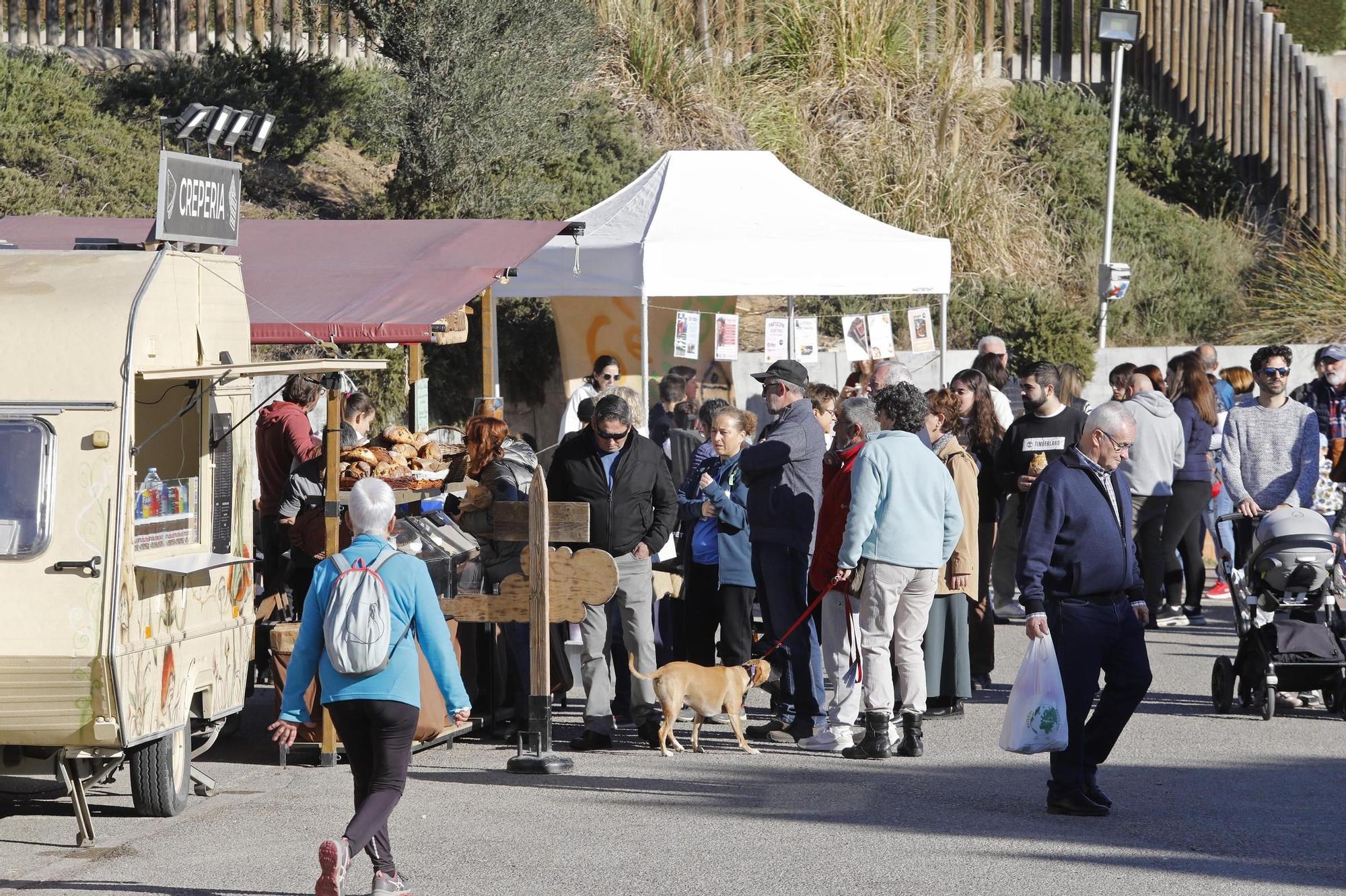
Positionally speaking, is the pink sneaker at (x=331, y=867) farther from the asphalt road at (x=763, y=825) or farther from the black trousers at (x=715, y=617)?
the black trousers at (x=715, y=617)

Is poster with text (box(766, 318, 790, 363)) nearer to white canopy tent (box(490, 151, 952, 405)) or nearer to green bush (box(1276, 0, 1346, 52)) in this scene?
white canopy tent (box(490, 151, 952, 405))

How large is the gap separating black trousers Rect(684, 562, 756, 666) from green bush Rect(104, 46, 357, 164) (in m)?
13.9

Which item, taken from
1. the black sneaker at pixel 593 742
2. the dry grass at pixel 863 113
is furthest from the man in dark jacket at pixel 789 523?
the dry grass at pixel 863 113

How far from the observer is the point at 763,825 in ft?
23.6

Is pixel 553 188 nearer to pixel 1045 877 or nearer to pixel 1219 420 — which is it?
pixel 1219 420

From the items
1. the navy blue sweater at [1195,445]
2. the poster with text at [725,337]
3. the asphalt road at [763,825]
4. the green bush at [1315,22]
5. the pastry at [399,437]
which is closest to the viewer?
the asphalt road at [763,825]

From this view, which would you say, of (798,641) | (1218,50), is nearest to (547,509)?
(798,641)

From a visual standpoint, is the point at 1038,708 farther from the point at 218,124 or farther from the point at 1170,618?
the point at 218,124

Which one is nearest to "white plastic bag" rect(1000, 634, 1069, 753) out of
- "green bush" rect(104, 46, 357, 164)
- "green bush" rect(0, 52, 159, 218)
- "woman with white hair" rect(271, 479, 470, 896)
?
"woman with white hair" rect(271, 479, 470, 896)

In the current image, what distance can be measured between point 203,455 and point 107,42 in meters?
17.9

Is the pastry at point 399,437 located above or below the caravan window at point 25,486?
above

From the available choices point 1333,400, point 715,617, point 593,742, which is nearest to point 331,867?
point 593,742

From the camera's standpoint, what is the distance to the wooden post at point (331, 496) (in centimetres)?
837

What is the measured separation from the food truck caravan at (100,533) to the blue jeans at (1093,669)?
3.33 metres
